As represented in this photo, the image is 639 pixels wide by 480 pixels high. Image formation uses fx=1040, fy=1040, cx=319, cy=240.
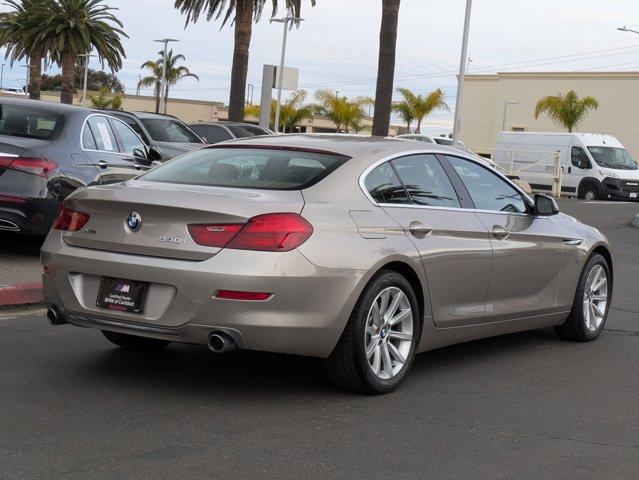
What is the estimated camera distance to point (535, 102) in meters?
64.9

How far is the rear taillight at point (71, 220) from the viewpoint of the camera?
232 inches

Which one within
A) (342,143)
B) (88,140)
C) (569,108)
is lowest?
(88,140)

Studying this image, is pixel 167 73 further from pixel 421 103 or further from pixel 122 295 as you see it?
pixel 122 295

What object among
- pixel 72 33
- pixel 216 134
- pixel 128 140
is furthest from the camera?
pixel 72 33

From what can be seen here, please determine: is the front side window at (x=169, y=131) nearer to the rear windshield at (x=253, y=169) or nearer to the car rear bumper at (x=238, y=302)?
the rear windshield at (x=253, y=169)

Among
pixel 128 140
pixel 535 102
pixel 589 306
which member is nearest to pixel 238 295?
pixel 589 306

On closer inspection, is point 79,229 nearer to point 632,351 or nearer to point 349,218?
point 349,218

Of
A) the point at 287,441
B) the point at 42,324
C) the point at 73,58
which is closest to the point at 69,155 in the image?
the point at 42,324

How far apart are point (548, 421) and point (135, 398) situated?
2220 millimetres

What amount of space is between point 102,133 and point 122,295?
6053 mm

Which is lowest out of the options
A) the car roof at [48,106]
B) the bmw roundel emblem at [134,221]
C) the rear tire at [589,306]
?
the rear tire at [589,306]

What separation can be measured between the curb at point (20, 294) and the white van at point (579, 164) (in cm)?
2707

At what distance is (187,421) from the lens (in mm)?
5176

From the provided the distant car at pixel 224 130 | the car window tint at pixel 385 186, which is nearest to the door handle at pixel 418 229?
Answer: the car window tint at pixel 385 186
